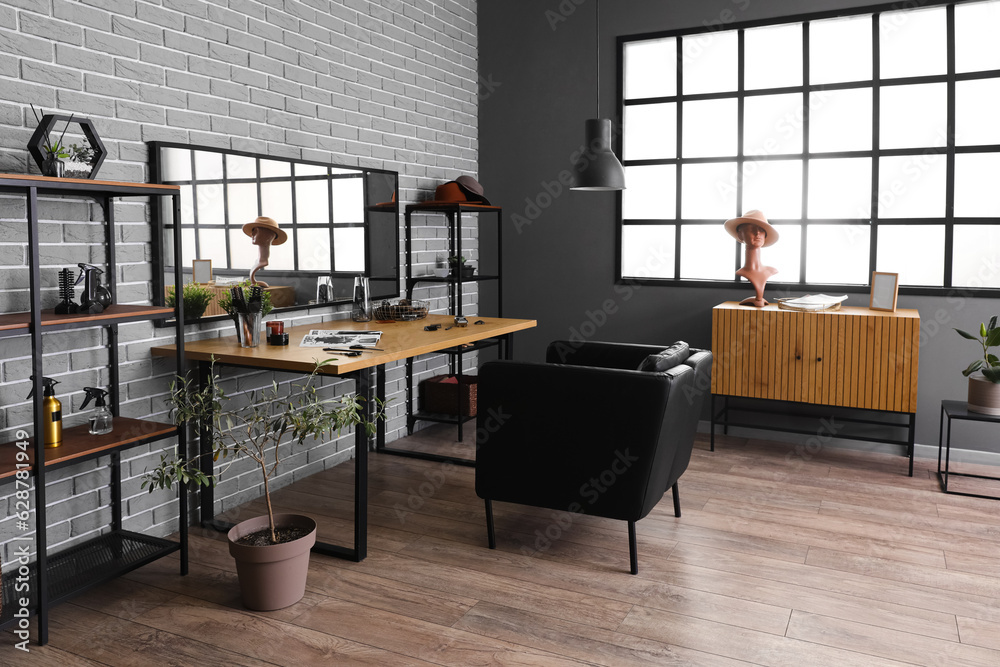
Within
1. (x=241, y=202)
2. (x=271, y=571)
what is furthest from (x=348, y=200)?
(x=271, y=571)

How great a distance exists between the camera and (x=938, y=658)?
2420 millimetres

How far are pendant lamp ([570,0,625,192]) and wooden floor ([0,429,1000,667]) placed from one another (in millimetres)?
1651

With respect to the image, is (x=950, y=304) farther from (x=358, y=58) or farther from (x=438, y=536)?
(x=358, y=58)

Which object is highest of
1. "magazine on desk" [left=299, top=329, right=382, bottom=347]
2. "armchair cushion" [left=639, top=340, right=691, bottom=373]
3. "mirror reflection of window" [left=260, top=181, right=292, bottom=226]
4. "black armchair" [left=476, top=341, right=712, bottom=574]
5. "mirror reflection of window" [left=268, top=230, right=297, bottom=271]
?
"mirror reflection of window" [left=260, top=181, right=292, bottom=226]

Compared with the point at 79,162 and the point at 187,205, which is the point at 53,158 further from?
the point at 187,205

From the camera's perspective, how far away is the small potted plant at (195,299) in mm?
3439

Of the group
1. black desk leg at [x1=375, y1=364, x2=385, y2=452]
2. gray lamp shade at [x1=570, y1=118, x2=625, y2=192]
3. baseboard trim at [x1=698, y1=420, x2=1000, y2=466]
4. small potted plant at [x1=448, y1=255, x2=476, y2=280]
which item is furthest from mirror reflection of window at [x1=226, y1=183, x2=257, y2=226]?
baseboard trim at [x1=698, y1=420, x2=1000, y2=466]

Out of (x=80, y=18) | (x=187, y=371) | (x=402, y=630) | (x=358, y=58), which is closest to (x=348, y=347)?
(x=187, y=371)

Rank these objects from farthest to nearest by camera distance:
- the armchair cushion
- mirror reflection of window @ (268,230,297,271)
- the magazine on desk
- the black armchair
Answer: mirror reflection of window @ (268,230,297,271)
the magazine on desk
the armchair cushion
the black armchair

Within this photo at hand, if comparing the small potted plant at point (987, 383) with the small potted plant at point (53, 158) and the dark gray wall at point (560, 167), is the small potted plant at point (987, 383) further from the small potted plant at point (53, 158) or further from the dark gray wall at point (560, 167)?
the small potted plant at point (53, 158)

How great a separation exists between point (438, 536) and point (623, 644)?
114 cm

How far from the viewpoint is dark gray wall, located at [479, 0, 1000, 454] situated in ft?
17.3

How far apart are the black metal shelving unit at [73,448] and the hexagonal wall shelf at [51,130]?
0.10 meters

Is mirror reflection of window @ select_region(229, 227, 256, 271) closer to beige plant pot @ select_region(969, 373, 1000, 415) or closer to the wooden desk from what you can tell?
the wooden desk
